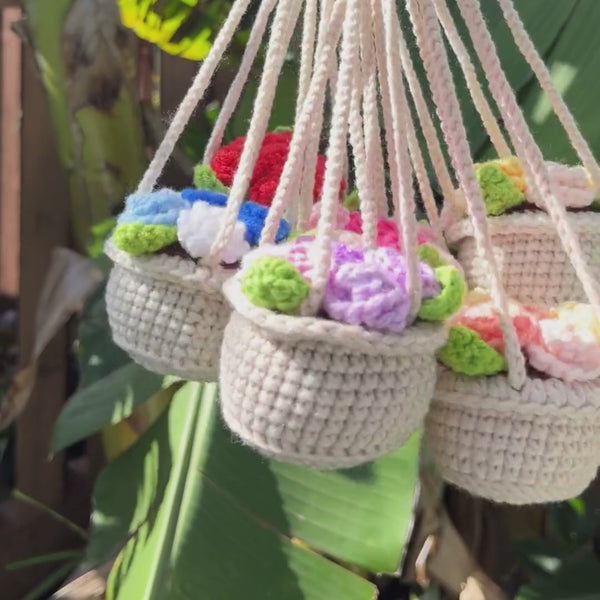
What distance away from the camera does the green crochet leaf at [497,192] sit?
0.39m

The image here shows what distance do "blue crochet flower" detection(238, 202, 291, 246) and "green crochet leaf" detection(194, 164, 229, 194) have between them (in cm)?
5

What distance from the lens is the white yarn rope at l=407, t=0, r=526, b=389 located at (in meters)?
0.32

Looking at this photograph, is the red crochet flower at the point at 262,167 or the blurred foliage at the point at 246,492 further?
the blurred foliage at the point at 246,492

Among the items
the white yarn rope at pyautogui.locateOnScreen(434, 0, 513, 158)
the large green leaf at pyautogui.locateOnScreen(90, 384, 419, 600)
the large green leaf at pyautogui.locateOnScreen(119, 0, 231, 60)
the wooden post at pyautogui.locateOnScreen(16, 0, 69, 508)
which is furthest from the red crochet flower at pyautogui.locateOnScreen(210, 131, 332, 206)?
the wooden post at pyautogui.locateOnScreen(16, 0, 69, 508)

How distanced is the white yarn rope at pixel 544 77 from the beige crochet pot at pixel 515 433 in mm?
126

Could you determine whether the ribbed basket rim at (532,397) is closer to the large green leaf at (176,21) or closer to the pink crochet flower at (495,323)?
the pink crochet flower at (495,323)

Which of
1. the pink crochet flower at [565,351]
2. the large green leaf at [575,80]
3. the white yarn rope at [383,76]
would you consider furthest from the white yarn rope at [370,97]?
the large green leaf at [575,80]

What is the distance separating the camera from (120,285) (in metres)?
0.40

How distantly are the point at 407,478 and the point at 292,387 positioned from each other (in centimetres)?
41

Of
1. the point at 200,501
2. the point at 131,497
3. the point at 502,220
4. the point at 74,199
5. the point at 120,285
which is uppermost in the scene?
the point at 502,220

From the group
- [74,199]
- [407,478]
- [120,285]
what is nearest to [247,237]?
[120,285]

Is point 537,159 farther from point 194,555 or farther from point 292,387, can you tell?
point 194,555

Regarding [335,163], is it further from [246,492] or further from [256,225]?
[246,492]

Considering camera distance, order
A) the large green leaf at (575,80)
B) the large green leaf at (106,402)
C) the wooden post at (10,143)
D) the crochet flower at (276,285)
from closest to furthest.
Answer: the crochet flower at (276,285) → the large green leaf at (575,80) → the large green leaf at (106,402) → the wooden post at (10,143)
